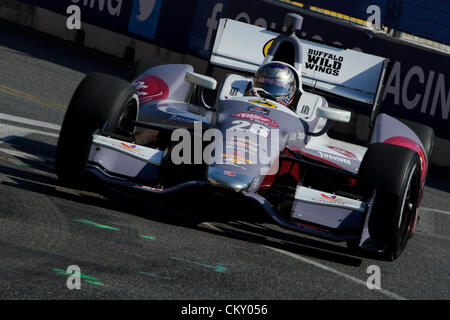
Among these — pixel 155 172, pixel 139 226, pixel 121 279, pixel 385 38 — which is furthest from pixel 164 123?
pixel 385 38

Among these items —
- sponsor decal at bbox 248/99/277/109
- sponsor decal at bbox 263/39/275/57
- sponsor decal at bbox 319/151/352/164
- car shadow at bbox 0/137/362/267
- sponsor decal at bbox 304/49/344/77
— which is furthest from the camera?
sponsor decal at bbox 263/39/275/57

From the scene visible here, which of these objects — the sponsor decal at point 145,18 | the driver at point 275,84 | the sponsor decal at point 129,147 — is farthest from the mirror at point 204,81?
the sponsor decal at point 145,18

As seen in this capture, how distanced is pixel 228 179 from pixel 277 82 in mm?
2127

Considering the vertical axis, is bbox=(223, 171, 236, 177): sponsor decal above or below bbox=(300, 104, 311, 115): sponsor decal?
below

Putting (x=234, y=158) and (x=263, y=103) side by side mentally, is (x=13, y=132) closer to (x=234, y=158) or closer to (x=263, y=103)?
(x=263, y=103)

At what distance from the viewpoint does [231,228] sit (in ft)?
22.4

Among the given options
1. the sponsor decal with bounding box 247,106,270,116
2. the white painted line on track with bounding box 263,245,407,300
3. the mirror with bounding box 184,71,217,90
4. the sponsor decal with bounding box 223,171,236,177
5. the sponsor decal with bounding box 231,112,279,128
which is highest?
the mirror with bounding box 184,71,217,90

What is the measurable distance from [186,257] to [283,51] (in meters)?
4.08

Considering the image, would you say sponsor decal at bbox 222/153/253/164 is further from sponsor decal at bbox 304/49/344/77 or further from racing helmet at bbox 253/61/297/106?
sponsor decal at bbox 304/49/344/77

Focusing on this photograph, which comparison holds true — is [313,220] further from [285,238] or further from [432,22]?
[432,22]

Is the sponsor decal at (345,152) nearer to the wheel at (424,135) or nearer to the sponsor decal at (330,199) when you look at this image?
the wheel at (424,135)

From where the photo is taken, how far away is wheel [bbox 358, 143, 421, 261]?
608cm

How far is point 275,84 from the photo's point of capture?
7.96m

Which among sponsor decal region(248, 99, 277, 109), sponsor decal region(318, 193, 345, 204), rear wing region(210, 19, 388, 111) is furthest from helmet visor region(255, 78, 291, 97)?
sponsor decal region(318, 193, 345, 204)
